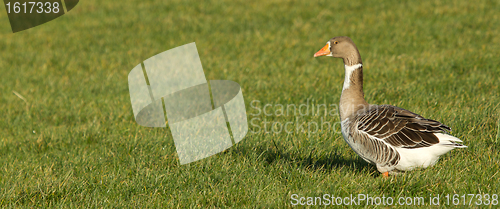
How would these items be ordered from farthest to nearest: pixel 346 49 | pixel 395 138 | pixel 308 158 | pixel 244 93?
pixel 244 93
pixel 308 158
pixel 346 49
pixel 395 138

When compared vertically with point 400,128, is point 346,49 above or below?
above

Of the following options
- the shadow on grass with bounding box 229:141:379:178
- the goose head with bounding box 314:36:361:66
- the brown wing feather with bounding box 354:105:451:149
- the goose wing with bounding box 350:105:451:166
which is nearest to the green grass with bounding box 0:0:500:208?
the shadow on grass with bounding box 229:141:379:178

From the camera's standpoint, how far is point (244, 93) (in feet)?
30.1

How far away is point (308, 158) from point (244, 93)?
3.68 meters

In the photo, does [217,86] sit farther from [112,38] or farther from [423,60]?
[112,38]

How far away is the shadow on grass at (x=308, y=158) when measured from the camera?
18.1 ft

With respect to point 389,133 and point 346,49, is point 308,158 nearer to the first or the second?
point 389,133

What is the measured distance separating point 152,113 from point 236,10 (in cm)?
879

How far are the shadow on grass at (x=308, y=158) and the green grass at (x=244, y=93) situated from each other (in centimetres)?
3

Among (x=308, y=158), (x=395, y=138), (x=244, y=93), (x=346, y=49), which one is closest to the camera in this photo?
(x=395, y=138)

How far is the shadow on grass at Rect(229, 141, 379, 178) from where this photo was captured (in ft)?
18.1

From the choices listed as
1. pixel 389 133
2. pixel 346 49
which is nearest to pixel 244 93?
pixel 346 49

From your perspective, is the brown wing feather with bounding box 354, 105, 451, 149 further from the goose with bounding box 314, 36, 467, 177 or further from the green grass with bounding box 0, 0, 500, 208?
the green grass with bounding box 0, 0, 500, 208

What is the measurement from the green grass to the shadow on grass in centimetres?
3
